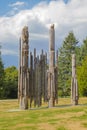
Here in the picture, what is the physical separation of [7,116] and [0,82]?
28.7 metres

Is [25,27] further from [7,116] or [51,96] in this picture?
[7,116]

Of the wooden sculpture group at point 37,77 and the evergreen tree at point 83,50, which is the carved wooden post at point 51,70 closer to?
the wooden sculpture group at point 37,77

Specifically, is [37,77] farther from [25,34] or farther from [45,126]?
[45,126]

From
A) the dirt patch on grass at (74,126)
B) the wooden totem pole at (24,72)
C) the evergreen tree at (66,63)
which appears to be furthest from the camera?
the evergreen tree at (66,63)

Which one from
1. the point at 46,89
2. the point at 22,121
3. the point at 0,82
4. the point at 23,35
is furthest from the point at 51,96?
the point at 0,82

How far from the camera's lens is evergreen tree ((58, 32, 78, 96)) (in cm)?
5617

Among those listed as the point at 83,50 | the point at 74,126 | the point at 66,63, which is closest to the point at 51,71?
the point at 74,126

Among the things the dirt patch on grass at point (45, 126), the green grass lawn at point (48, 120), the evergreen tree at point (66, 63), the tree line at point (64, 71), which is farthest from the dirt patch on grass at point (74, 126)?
the evergreen tree at point (66, 63)

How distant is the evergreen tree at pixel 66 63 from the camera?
2211 inches

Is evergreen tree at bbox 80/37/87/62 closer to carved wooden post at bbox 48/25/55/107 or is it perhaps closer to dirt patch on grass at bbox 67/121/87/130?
carved wooden post at bbox 48/25/55/107

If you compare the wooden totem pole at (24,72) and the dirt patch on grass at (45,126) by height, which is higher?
the wooden totem pole at (24,72)

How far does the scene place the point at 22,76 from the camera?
22844mm

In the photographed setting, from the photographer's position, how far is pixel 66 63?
191 feet

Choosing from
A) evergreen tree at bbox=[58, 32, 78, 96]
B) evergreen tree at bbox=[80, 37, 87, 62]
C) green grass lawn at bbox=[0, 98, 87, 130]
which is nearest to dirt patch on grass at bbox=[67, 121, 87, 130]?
green grass lawn at bbox=[0, 98, 87, 130]
